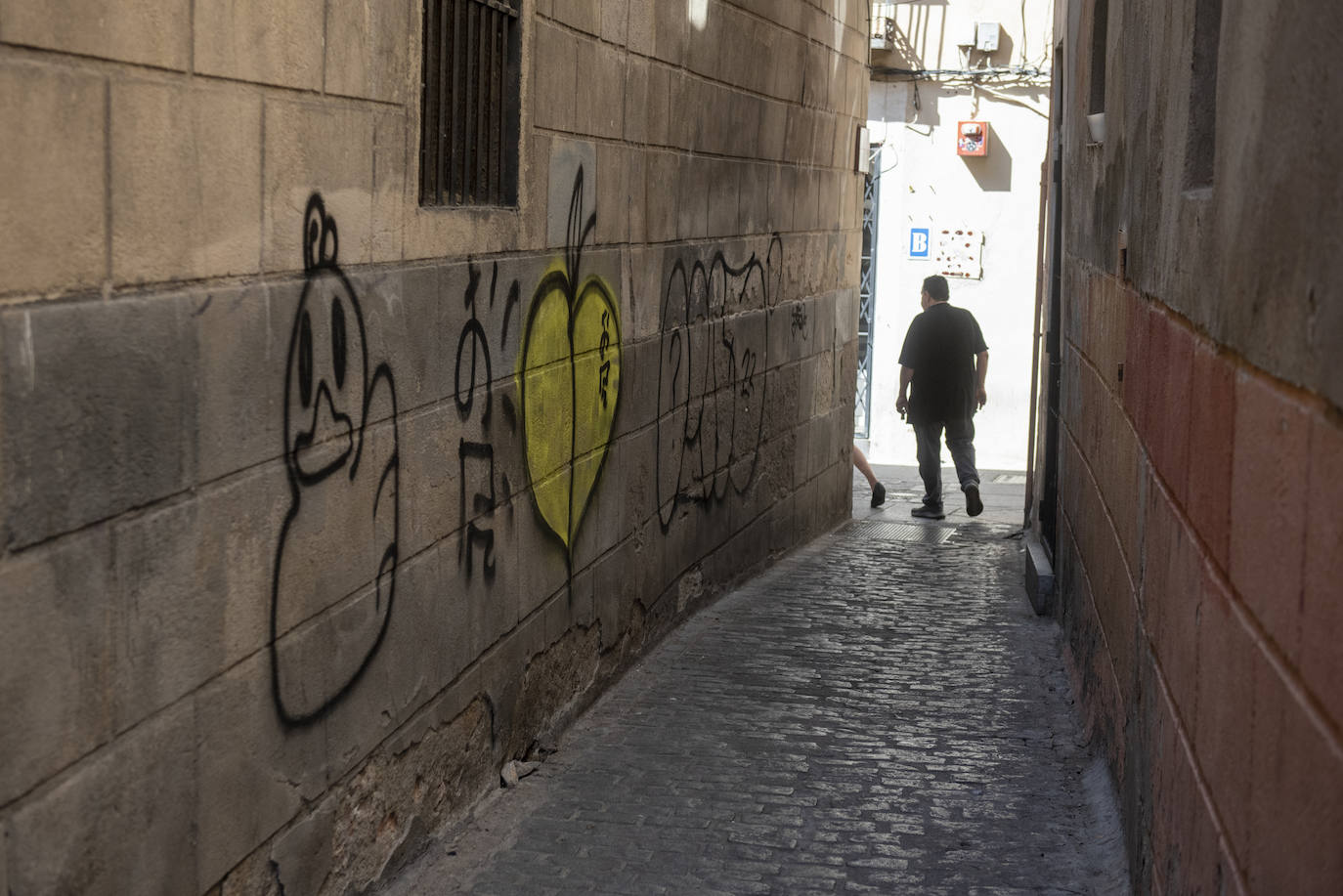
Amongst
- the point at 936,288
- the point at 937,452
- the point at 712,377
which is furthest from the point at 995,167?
the point at 712,377

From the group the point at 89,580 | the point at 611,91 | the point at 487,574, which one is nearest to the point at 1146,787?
the point at 487,574

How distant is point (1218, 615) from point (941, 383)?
31.1 feet

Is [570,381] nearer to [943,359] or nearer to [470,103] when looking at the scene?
[470,103]

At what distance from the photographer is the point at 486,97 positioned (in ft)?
16.1

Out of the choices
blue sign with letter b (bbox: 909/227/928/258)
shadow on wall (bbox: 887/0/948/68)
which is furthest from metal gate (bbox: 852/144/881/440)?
shadow on wall (bbox: 887/0/948/68)

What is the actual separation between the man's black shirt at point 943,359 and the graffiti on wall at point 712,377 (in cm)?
329

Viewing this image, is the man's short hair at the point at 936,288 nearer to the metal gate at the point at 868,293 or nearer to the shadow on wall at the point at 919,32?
the metal gate at the point at 868,293

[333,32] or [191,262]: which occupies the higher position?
[333,32]

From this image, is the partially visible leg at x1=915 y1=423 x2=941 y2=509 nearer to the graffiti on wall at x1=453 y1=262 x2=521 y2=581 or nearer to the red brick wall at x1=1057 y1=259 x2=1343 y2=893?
the red brick wall at x1=1057 y1=259 x2=1343 y2=893

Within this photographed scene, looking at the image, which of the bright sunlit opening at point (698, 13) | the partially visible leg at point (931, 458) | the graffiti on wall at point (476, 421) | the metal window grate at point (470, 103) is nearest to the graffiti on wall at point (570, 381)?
the graffiti on wall at point (476, 421)

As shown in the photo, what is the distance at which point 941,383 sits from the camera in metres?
12.3

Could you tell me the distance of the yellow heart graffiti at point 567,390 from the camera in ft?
17.5

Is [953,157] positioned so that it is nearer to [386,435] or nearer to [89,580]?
[386,435]

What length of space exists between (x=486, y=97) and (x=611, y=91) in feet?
4.07
